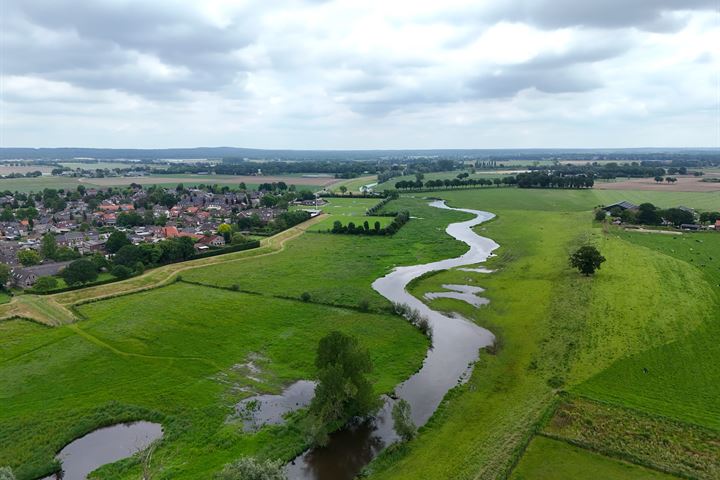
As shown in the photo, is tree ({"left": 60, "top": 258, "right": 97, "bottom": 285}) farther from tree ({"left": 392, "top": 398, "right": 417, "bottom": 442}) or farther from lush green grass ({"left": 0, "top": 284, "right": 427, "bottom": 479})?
tree ({"left": 392, "top": 398, "right": 417, "bottom": 442})

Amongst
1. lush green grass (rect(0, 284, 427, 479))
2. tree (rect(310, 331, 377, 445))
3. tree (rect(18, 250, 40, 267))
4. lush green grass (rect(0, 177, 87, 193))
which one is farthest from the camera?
lush green grass (rect(0, 177, 87, 193))

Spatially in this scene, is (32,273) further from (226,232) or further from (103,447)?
(103,447)

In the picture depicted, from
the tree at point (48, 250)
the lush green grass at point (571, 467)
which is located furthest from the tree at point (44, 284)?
the lush green grass at point (571, 467)

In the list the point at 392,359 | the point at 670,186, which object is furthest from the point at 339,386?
the point at 670,186

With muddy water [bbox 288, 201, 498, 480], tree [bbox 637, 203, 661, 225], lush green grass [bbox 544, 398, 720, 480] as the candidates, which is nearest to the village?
muddy water [bbox 288, 201, 498, 480]

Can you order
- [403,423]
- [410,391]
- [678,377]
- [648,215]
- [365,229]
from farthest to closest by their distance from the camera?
[648,215]
[365,229]
[410,391]
[678,377]
[403,423]

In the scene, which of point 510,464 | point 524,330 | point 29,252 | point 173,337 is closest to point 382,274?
point 524,330
